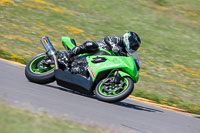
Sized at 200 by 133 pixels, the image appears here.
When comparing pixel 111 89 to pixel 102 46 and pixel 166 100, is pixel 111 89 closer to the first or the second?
pixel 102 46

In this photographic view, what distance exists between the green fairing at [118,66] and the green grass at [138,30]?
259 centimetres

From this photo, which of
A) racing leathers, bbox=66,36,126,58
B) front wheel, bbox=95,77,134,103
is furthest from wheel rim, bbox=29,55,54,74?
front wheel, bbox=95,77,134,103

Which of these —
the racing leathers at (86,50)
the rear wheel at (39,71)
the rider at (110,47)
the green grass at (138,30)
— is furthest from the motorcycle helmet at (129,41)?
the green grass at (138,30)

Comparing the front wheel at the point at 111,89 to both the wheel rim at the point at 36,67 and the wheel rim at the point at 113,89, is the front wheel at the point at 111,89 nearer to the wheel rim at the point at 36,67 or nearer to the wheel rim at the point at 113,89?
the wheel rim at the point at 113,89

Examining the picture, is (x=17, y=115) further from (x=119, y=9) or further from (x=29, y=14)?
(x=119, y=9)

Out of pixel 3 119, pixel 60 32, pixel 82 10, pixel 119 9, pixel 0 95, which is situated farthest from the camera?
pixel 119 9

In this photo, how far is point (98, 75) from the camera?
24.9ft

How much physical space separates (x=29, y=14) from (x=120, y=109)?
10931 mm

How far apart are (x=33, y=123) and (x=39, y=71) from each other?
3.77 metres

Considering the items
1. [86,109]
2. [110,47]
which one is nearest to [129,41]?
[110,47]

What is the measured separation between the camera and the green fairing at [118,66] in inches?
295

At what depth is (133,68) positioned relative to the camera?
7.54 m

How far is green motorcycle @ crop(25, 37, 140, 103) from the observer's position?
7.45 metres

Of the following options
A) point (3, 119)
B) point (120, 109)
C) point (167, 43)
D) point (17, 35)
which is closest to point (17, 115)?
point (3, 119)
